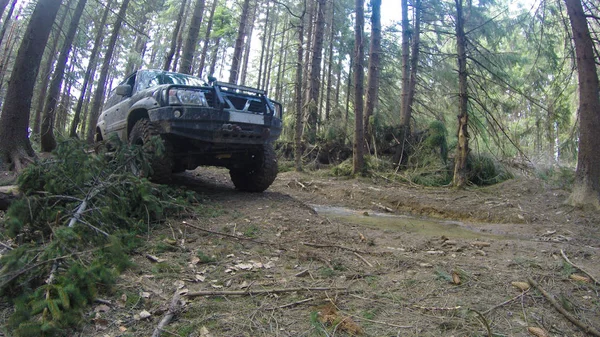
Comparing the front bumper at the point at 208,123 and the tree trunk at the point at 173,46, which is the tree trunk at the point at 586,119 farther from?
the tree trunk at the point at 173,46

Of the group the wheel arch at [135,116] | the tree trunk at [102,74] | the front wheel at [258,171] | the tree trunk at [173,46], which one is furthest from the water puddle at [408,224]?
the tree trunk at [102,74]

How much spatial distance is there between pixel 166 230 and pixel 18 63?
5.18m

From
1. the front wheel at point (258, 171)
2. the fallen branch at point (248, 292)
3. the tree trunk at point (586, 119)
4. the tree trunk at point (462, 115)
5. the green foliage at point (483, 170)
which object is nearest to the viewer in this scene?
the fallen branch at point (248, 292)

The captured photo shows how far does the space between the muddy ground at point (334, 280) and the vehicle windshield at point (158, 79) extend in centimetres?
253

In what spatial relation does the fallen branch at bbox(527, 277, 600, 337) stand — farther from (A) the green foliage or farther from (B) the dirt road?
(A) the green foliage

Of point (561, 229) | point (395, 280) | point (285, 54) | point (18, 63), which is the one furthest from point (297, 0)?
point (395, 280)

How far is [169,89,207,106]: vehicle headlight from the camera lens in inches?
214

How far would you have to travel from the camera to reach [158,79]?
6.85 m

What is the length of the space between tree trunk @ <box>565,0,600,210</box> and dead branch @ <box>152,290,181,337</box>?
25.0 ft

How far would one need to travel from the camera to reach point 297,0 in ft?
75.8

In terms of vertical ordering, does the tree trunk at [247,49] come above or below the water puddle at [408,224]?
above

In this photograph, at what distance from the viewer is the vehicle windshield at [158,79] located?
6.82 meters

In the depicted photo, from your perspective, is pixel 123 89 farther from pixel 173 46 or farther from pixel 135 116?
pixel 173 46

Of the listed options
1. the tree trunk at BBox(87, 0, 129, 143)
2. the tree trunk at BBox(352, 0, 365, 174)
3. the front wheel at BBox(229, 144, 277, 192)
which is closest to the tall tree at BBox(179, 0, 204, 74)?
the tree trunk at BBox(87, 0, 129, 143)
